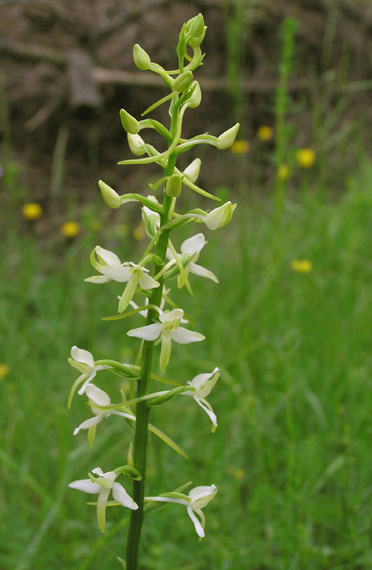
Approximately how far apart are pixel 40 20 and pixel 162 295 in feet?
16.1

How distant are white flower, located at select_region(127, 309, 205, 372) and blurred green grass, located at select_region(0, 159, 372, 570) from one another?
0.52m

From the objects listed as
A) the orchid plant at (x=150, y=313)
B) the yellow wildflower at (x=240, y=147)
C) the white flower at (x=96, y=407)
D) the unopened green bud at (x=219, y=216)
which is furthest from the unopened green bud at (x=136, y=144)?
the yellow wildflower at (x=240, y=147)

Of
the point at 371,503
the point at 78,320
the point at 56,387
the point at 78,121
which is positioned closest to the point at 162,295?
the point at 371,503

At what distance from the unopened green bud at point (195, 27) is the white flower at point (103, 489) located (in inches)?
34.8

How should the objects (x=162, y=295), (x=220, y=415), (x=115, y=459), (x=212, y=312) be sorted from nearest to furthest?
(x=162, y=295), (x=115, y=459), (x=220, y=415), (x=212, y=312)

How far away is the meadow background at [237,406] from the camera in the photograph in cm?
184

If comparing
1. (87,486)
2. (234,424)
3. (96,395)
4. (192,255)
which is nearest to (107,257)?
(192,255)

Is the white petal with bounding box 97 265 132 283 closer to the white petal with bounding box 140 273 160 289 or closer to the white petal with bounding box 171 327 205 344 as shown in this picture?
the white petal with bounding box 140 273 160 289

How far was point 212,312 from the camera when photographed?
10.8ft

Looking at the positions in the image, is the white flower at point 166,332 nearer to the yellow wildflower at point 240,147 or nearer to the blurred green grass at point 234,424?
the blurred green grass at point 234,424

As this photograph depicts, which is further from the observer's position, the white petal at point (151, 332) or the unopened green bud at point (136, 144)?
the unopened green bud at point (136, 144)

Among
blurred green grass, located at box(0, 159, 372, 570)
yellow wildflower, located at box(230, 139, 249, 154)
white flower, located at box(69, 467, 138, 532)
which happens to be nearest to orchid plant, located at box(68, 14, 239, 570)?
white flower, located at box(69, 467, 138, 532)

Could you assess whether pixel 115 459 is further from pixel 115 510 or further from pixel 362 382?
pixel 362 382

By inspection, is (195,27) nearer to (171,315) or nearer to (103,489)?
(171,315)
